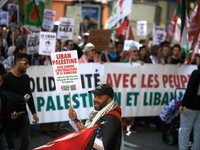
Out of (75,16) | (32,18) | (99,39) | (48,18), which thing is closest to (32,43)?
(32,18)

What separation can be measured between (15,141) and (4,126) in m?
2.27

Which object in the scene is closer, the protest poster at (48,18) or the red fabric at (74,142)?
the red fabric at (74,142)

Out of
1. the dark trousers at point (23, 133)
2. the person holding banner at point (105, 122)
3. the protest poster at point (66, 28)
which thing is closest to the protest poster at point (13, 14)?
the protest poster at point (66, 28)

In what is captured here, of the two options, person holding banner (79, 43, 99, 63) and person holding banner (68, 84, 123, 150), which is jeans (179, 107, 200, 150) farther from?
person holding banner (79, 43, 99, 63)

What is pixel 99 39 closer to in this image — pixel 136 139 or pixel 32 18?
pixel 32 18

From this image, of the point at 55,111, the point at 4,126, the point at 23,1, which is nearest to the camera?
the point at 4,126

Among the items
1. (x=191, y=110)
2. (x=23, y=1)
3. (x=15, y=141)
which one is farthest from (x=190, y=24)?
(x=15, y=141)

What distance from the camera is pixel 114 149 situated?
13.8 ft

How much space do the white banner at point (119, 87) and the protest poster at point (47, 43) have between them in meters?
0.39

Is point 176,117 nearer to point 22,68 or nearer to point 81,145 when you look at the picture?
point 22,68

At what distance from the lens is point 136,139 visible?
859 cm

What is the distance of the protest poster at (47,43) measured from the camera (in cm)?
860

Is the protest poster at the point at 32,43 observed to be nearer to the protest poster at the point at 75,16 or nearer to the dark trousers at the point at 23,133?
the protest poster at the point at 75,16

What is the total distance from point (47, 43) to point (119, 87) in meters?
2.04
